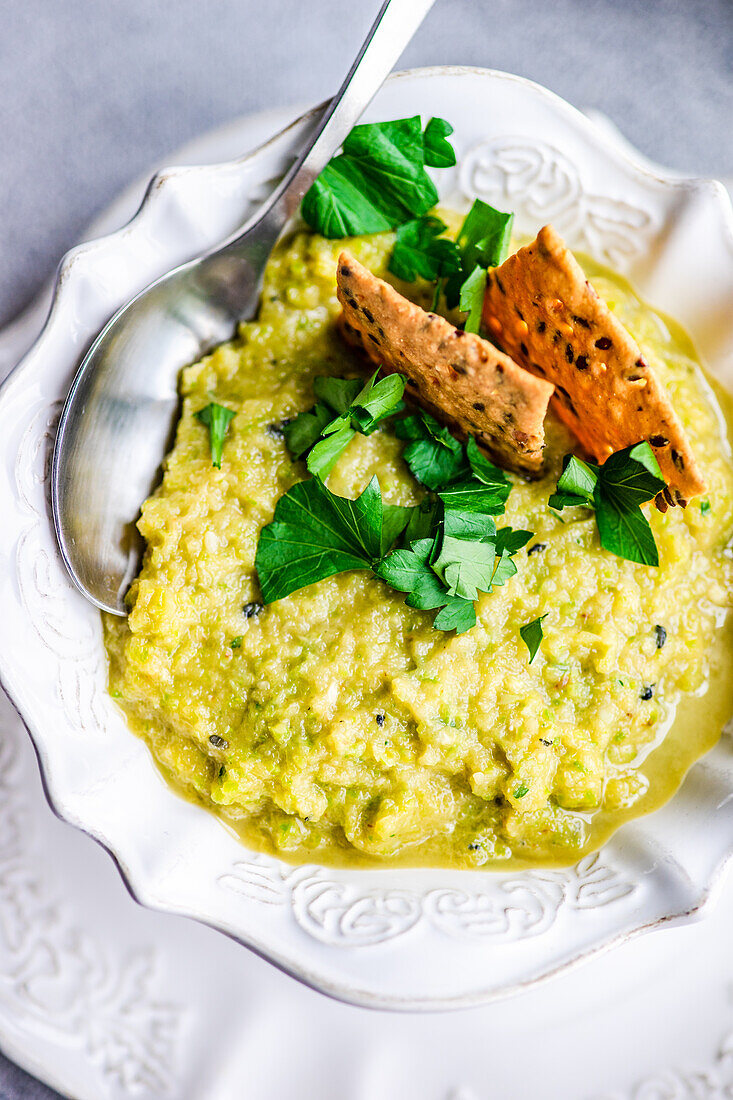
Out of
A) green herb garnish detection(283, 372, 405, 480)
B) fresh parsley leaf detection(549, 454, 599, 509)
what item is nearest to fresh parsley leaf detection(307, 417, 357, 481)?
green herb garnish detection(283, 372, 405, 480)

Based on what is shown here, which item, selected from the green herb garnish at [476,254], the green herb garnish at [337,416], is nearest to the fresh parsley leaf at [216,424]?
the green herb garnish at [337,416]

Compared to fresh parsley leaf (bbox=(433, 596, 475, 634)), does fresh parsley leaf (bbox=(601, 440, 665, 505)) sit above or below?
above

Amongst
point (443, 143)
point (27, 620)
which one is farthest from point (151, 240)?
point (27, 620)

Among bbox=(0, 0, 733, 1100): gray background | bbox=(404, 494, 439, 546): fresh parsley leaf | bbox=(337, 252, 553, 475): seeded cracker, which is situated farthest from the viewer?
bbox=(0, 0, 733, 1100): gray background

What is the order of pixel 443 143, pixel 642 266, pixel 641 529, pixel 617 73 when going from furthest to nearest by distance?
pixel 617 73
pixel 642 266
pixel 443 143
pixel 641 529

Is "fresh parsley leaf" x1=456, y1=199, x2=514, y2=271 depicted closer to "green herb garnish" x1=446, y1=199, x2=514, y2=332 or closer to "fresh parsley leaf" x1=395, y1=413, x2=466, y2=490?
"green herb garnish" x1=446, y1=199, x2=514, y2=332

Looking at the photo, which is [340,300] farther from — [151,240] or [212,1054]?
[212,1054]
